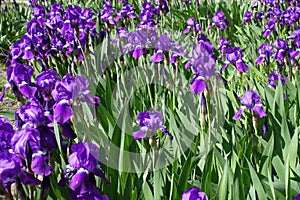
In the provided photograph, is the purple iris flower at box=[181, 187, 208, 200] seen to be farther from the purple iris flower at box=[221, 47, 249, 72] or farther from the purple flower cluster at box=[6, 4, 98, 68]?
the purple flower cluster at box=[6, 4, 98, 68]

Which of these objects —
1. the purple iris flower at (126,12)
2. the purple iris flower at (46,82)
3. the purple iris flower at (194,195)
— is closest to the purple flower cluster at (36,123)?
the purple iris flower at (46,82)

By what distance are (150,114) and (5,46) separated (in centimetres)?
466

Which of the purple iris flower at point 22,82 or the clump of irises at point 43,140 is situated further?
the purple iris flower at point 22,82

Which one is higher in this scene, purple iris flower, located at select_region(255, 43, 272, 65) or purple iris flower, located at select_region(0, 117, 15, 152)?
purple iris flower, located at select_region(0, 117, 15, 152)

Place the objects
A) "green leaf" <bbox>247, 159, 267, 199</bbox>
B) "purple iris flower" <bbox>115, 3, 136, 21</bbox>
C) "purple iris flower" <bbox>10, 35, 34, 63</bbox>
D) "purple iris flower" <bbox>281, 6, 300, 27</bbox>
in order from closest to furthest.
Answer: "green leaf" <bbox>247, 159, 267, 199</bbox>
"purple iris flower" <bbox>10, 35, 34, 63</bbox>
"purple iris flower" <bbox>281, 6, 300, 27</bbox>
"purple iris flower" <bbox>115, 3, 136, 21</bbox>

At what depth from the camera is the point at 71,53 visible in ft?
12.0

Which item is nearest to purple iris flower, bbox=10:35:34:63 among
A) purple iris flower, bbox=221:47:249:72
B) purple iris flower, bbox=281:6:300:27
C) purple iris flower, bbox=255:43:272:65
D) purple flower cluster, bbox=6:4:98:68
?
purple flower cluster, bbox=6:4:98:68

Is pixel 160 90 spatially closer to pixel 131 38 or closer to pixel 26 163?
pixel 131 38

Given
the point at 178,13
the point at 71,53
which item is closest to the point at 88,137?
the point at 71,53

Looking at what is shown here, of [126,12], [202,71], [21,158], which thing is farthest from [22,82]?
[126,12]

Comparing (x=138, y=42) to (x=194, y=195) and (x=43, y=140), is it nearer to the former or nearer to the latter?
(x=43, y=140)

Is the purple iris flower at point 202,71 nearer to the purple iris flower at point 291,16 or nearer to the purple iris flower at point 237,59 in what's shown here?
the purple iris flower at point 237,59

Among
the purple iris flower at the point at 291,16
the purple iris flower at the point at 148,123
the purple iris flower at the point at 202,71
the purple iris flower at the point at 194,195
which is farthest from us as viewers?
the purple iris flower at the point at 291,16

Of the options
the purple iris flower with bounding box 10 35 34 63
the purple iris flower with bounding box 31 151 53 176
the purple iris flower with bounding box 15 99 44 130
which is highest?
the purple iris flower with bounding box 15 99 44 130
